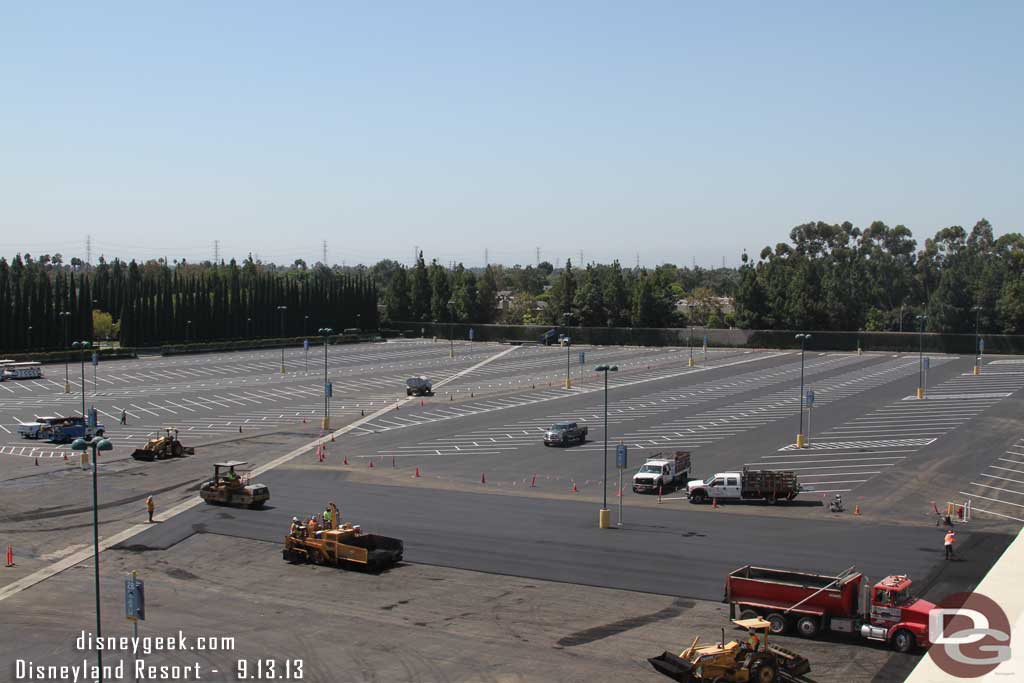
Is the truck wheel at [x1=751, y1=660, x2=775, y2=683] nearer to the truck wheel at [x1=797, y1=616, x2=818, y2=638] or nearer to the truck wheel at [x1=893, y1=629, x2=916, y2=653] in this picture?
the truck wheel at [x1=797, y1=616, x2=818, y2=638]

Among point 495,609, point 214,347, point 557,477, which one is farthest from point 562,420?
point 214,347

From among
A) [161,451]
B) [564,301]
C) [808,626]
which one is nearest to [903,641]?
[808,626]

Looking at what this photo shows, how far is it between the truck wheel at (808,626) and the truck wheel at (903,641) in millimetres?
2083

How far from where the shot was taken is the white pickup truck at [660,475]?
47.2 metres

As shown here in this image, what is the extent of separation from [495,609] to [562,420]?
133 feet

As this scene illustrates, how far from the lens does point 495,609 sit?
29.7 m

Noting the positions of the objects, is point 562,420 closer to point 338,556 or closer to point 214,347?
point 338,556

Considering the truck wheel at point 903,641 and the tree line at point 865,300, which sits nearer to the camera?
the truck wheel at point 903,641

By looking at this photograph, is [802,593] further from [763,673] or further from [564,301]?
[564,301]

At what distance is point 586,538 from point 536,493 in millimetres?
9172

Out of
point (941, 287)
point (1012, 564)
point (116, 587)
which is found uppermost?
point (941, 287)

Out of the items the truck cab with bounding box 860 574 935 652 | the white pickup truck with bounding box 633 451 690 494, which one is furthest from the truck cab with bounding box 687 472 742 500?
the truck cab with bounding box 860 574 935 652

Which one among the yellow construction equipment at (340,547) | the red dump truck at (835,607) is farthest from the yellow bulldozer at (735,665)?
the yellow construction equipment at (340,547)

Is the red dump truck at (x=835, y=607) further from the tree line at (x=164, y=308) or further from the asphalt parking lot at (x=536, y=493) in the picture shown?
the tree line at (x=164, y=308)
